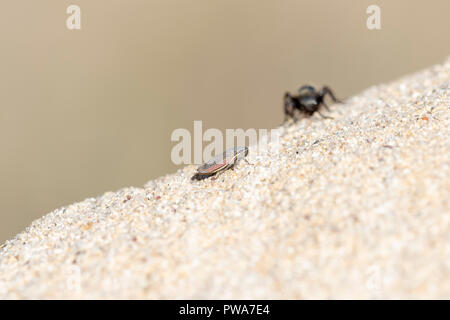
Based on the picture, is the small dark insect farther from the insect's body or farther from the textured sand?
the insect's body

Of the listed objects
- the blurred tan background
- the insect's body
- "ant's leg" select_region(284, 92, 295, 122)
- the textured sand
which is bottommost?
the textured sand

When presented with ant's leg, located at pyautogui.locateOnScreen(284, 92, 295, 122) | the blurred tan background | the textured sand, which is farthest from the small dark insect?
the blurred tan background

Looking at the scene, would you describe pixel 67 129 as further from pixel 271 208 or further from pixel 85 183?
pixel 271 208

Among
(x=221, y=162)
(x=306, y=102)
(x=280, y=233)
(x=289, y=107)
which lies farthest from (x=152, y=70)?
(x=280, y=233)

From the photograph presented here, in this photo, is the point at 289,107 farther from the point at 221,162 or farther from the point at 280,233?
the point at 280,233

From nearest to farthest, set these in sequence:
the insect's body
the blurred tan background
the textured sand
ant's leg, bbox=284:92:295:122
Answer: the textured sand → the insect's body → ant's leg, bbox=284:92:295:122 → the blurred tan background
